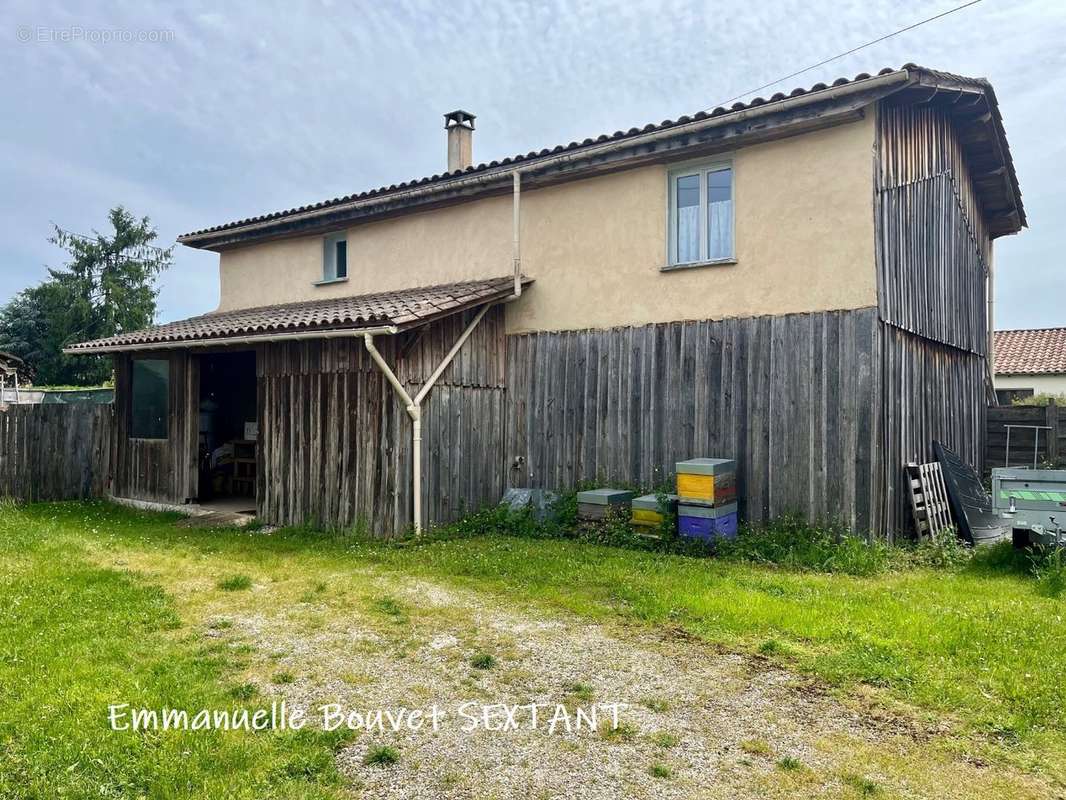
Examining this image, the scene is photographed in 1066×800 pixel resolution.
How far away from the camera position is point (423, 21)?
10.1 m

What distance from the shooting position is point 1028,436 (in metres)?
12.2

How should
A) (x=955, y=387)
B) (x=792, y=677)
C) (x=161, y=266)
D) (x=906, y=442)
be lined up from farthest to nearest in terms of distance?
(x=161, y=266) → (x=955, y=387) → (x=906, y=442) → (x=792, y=677)

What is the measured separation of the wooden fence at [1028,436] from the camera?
11.7 metres

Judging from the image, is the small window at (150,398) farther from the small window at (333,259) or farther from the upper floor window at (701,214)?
the upper floor window at (701,214)

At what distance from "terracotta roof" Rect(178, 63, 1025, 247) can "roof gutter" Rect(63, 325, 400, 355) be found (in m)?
3.29

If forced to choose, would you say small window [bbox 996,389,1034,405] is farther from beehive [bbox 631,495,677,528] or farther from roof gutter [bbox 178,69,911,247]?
beehive [bbox 631,495,677,528]

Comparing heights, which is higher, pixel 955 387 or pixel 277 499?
pixel 955 387

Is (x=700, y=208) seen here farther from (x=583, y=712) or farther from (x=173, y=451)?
(x=173, y=451)

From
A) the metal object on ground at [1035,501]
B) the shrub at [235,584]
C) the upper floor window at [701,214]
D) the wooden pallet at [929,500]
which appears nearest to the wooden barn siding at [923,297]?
the wooden pallet at [929,500]

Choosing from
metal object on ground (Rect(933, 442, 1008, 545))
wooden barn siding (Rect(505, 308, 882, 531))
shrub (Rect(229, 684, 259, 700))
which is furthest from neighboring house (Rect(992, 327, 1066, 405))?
shrub (Rect(229, 684, 259, 700))

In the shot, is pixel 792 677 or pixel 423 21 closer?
pixel 792 677

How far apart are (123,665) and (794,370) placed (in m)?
7.10

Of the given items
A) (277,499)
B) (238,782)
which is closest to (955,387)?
(277,499)

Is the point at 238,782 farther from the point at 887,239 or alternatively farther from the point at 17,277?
the point at 17,277
